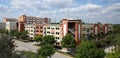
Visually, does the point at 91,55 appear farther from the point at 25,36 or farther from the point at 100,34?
the point at 25,36

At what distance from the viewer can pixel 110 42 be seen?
Answer: 187 ft

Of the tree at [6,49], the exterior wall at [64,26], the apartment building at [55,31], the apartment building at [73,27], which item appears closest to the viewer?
the tree at [6,49]

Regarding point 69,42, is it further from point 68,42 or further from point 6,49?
point 6,49

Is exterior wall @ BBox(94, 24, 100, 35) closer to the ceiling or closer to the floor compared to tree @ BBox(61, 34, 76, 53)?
closer to the ceiling

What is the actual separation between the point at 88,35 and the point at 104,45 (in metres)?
5.25

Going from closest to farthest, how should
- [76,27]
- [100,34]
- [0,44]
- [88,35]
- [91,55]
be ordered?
[0,44], [91,55], [76,27], [88,35], [100,34]

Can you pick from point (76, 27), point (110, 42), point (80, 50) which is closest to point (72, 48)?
point (76, 27)

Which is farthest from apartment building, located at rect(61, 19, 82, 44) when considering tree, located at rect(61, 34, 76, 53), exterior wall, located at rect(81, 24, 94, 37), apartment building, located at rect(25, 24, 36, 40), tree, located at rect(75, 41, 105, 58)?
tree, located at rect(75, 41, 105, 58)

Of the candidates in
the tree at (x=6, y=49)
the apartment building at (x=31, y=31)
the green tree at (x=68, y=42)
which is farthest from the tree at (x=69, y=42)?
the tree at (x=6, y=49)

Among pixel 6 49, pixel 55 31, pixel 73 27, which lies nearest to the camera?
pixel 6 49

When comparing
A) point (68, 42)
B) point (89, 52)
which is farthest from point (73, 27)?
point (89, 52)

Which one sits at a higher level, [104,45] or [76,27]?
[76,27]

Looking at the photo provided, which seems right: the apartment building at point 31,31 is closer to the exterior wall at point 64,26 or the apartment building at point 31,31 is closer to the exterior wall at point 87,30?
the exterior wall at point 64,26

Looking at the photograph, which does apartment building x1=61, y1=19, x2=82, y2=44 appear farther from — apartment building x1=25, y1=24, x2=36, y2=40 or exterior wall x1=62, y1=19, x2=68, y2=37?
apartment building x1=25, y1=24, x2=36, y2=40
